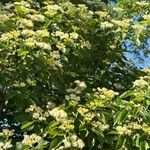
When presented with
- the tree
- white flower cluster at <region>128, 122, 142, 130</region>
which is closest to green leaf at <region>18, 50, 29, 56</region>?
the tree

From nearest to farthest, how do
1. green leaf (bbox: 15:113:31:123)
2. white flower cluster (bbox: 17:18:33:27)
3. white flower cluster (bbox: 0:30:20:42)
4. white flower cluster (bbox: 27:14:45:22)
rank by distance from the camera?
green leaf (bbox: 15:113:31:123) < white flower cluster (bbox: 0:30:20:42) < white flower cluster (bbox: 17:18:33:27) < white flower cluster (bbox: 27:14:45:22)

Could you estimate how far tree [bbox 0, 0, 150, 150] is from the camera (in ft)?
13.1

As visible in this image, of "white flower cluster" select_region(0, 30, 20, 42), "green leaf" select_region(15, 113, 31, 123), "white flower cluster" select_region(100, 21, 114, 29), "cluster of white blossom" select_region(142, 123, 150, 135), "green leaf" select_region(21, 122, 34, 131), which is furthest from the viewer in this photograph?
"white flower cluster" select_region(100, 21, 114, 29)

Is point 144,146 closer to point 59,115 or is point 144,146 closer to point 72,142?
point 72,142

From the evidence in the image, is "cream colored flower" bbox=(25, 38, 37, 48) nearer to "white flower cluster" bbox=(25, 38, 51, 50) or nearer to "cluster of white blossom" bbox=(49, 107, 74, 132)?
"white flower cluster" bbox=(25, 38, 51, 50)

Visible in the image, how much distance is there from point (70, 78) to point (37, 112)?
784mm

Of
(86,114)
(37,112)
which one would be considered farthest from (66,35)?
(86,114)

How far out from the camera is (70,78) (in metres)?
4.96

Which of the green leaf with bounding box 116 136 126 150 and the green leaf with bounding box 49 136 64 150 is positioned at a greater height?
the green leaf with bounding box 49 136 64 150

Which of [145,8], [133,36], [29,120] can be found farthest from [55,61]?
[145,8]

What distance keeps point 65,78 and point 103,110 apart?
814mm

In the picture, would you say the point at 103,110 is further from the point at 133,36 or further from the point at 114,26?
the point at 114,26

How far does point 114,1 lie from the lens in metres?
7.25

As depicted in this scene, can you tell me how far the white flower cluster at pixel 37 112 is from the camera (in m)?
4.24
